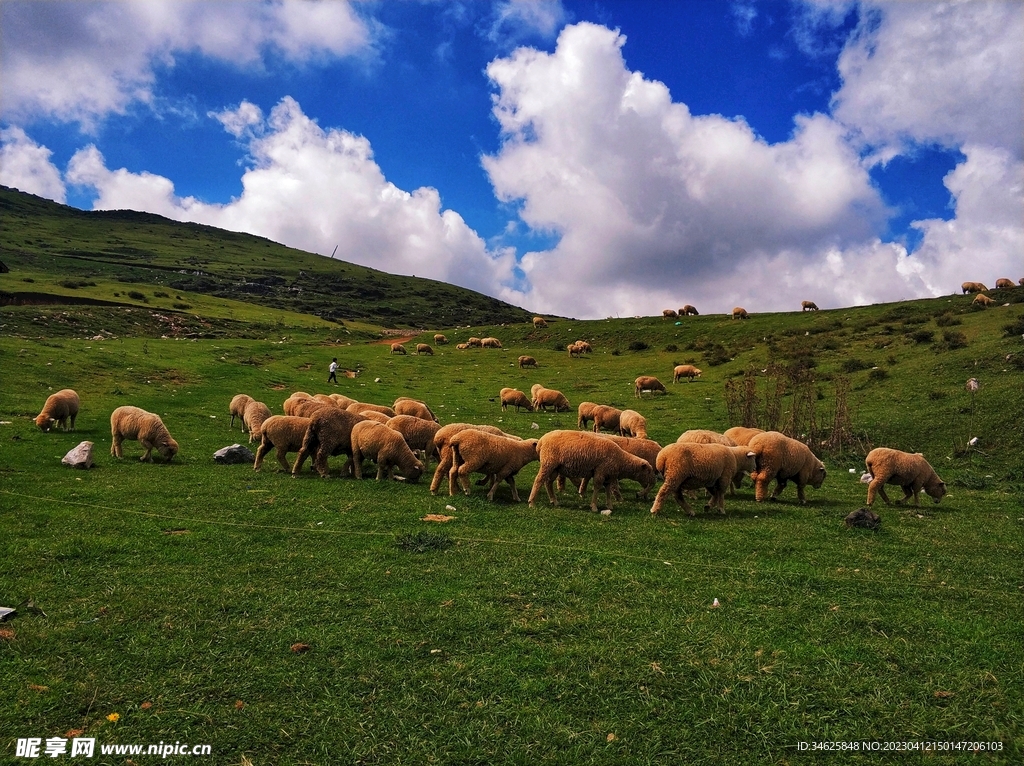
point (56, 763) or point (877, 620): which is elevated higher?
point (877, 620)

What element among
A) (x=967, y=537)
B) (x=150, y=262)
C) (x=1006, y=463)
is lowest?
(x=967, y=537)

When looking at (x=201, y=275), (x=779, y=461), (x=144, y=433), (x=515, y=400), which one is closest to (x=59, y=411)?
(x=144, y=433)

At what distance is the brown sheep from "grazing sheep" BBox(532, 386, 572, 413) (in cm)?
1905

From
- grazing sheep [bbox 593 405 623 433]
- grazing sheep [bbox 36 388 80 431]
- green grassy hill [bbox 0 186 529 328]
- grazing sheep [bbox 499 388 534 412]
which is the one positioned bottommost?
grazing sheep [bbox 36 388 80 431]

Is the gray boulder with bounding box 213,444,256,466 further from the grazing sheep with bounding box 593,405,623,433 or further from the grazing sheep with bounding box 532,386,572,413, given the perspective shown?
the grazing sheep with bounding box 532,386,572,413

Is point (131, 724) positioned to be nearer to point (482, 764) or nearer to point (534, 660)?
point (482, 764)

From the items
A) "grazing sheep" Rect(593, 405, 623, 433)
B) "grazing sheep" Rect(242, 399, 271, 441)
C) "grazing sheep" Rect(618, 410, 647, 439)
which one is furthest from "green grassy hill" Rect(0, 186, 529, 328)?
"grazing sheep" Rect(618, 410, 647, 439)

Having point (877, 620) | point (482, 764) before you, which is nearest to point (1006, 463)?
point (877, 620)

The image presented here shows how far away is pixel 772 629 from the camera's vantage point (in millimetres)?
6910

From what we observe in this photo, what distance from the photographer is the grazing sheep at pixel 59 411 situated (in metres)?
19.1

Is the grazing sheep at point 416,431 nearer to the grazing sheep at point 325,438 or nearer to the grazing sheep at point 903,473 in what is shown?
the grazing sheep at point 325,438

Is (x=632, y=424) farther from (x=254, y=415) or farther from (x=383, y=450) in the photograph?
(x=254, y=415)

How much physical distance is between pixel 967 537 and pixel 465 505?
10372 mm

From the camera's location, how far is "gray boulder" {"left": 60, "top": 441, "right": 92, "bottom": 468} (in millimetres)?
14758
